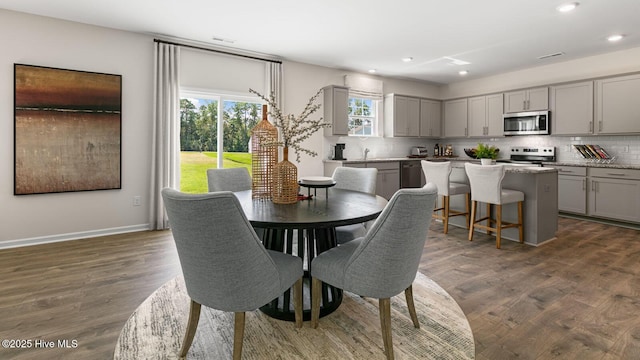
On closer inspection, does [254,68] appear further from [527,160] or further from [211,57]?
[527,160]

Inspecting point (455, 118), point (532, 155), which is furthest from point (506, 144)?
point (455, 118)

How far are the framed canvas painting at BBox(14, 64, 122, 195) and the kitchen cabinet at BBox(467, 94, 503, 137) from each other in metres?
6.33

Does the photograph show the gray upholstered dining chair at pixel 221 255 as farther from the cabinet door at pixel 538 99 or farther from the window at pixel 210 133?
the cabinet door at pixel 538 99

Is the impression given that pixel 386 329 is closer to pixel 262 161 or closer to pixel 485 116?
pixel 262 161


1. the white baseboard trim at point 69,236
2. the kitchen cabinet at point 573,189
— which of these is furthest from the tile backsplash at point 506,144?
the white baseboard trim at point 69,236

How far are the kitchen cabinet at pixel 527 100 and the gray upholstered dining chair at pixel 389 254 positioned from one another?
549 centimetres

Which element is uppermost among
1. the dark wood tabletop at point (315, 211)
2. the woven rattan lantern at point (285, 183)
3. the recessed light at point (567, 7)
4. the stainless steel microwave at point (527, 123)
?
the recessed light at point (567, 7)

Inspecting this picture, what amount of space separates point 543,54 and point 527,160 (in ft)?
6.22

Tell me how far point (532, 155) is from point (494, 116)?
1013 millimetres

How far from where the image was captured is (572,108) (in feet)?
18.1

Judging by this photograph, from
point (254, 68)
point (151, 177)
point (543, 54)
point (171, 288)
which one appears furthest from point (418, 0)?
point (151, 177)

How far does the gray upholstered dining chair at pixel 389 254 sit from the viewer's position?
5.30ft

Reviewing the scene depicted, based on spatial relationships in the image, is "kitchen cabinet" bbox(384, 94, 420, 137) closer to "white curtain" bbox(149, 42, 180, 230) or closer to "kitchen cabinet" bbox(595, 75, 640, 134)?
"kitchen cabinet" bbox(595, 75, 640, 134)

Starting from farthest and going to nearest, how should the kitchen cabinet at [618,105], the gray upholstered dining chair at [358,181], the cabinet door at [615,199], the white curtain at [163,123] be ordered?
the kitchen cabinet at [618,105] → the cabinet door at [615,199] → the white curtain at [163,123] → the gray upholstered dining chair at [358,181]
